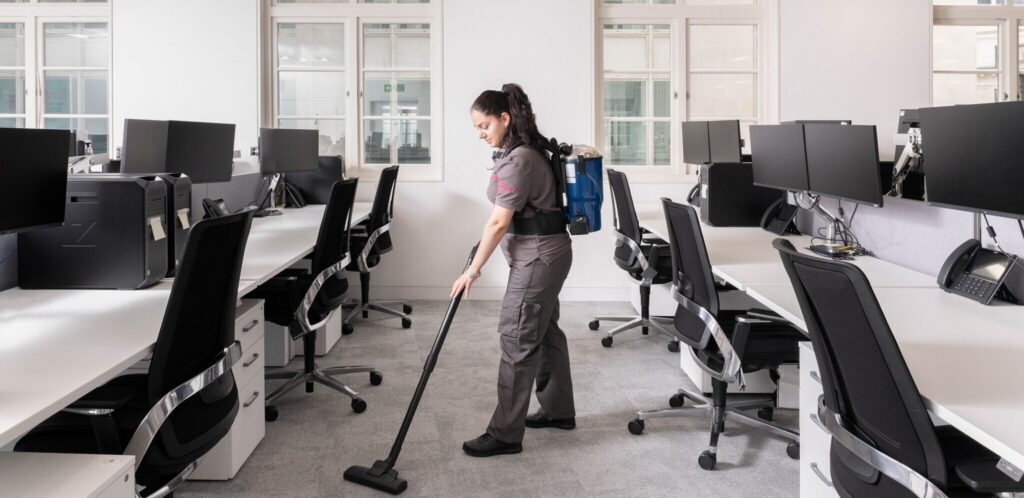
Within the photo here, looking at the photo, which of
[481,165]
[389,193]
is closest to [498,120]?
[389,193]

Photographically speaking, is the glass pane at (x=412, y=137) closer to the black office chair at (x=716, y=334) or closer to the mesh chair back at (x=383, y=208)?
the mesh chair back at (x=383, y=208)

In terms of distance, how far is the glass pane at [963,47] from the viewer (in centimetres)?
575

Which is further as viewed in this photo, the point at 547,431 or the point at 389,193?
the point at 389,193

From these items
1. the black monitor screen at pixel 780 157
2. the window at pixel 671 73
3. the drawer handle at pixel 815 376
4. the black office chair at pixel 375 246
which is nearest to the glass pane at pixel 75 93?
the black office chair at pixel 375 246

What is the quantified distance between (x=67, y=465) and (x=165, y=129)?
7.44ft

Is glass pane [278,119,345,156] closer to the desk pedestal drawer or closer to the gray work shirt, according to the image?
the desk pedestal drawer

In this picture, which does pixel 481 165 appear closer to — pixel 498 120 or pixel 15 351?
pixel 498 120

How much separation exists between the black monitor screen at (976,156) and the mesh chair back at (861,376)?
0.81 m

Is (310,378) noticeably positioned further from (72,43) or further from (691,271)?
(72,43)

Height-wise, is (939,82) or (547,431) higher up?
(939,82)

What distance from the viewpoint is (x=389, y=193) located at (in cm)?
471

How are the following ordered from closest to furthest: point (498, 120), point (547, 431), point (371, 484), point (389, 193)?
1. point (371, 484)
2. point (498, 120)
3. point (547, 431)
4. point (389, 193)

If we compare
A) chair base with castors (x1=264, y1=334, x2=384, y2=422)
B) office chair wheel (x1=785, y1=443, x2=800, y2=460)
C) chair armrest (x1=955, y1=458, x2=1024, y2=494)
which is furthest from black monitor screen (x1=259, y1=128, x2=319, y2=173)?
chair armrest (x1=955, y1=458, x2=1024, y2=494)

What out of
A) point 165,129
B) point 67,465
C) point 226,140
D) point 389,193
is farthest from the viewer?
point 389,193
